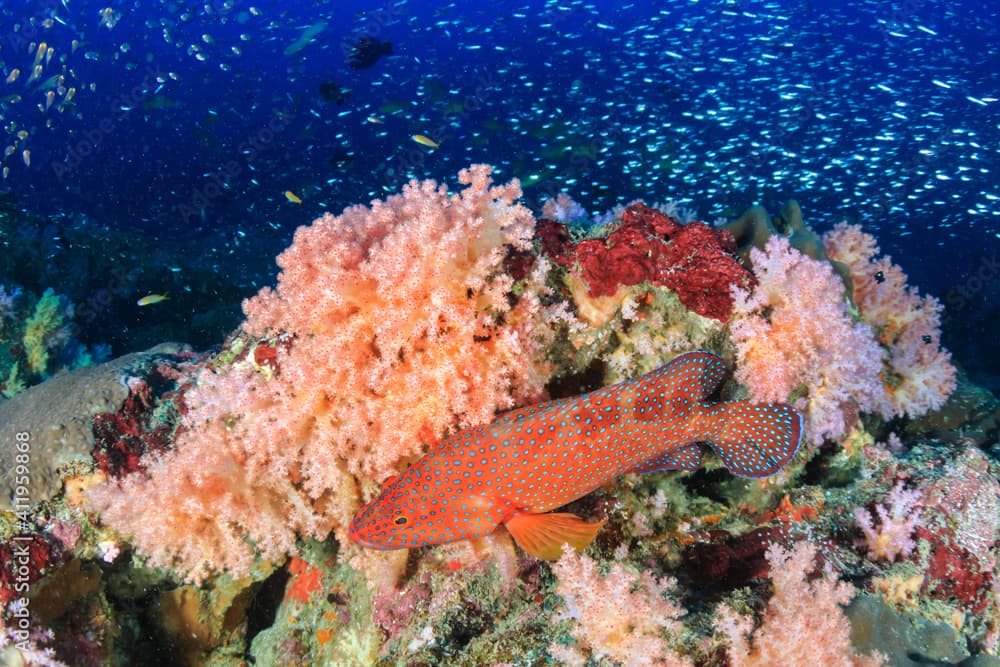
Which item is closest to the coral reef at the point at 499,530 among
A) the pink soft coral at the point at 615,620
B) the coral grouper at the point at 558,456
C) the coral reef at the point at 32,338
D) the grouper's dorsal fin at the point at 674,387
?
the pink soft coral at the point at 615,620

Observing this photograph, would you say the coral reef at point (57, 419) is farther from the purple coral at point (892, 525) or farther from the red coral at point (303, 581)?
the purple coral at point (892, 525)

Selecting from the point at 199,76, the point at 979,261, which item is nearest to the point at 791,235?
the point at 979,261

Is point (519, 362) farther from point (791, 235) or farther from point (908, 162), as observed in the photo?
point (908, 162)

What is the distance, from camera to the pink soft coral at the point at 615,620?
2.61m

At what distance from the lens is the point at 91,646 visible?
422 cm

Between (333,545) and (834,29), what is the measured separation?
110ft

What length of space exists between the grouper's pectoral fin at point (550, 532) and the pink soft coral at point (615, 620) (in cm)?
14

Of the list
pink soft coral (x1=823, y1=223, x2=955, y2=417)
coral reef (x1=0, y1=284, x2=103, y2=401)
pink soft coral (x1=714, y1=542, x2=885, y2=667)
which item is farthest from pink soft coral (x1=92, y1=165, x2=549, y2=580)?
coral reef (x1=0, y1=284, x2=103, y2=401)

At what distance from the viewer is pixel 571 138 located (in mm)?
18328

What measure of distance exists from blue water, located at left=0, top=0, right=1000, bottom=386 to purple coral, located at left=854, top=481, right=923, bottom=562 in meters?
3.32

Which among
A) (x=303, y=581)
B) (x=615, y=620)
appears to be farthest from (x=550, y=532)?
(x=303, y=581)

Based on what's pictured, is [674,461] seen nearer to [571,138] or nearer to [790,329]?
[790,329]

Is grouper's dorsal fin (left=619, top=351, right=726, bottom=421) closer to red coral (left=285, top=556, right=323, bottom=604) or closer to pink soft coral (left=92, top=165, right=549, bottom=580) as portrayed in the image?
pink soft coral (left=92, top=165, right=549, bottom=580)

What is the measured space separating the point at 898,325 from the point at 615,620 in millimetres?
5062
